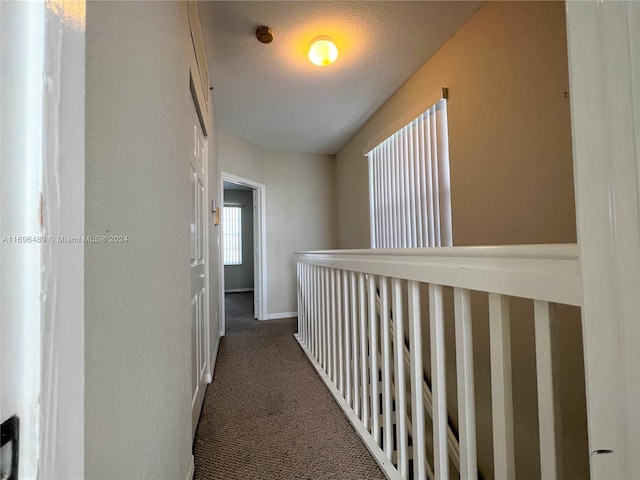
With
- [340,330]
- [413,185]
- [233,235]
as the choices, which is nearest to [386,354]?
[340,330]

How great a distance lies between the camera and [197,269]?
70.0 inches

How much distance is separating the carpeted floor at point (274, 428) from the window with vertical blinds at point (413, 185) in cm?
149

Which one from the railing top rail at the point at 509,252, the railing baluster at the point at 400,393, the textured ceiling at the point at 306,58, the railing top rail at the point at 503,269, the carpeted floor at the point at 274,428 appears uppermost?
the textured ceiling at the point at 306,58

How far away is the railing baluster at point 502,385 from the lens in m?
0.68

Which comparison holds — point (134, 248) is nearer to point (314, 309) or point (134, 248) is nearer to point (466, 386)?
point (466, 386)

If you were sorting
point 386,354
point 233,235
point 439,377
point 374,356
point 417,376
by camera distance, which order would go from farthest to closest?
point 233,235 → point 374,356 → point 386,354 → point 417,376 → point 439,377

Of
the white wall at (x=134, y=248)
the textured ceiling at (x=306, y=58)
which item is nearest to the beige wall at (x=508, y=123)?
the textured ceiling at (x=306, y=58)

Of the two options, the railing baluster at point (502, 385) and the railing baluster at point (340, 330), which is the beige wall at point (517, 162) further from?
the railing baluster at point (502, 385)

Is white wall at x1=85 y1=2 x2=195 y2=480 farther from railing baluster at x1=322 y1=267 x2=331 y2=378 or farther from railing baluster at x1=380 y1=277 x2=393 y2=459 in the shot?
railing baluster at x1=322 y1=267 x2=331 y2=378

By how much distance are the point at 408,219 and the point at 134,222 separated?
2.32m

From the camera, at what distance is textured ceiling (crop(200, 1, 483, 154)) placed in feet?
5.64

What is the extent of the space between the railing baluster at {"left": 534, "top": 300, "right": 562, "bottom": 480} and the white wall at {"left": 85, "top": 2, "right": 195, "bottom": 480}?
881 mm

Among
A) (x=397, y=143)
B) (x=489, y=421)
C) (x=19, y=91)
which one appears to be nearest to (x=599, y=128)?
(x=19, y=91)

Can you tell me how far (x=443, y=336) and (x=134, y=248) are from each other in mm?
941
